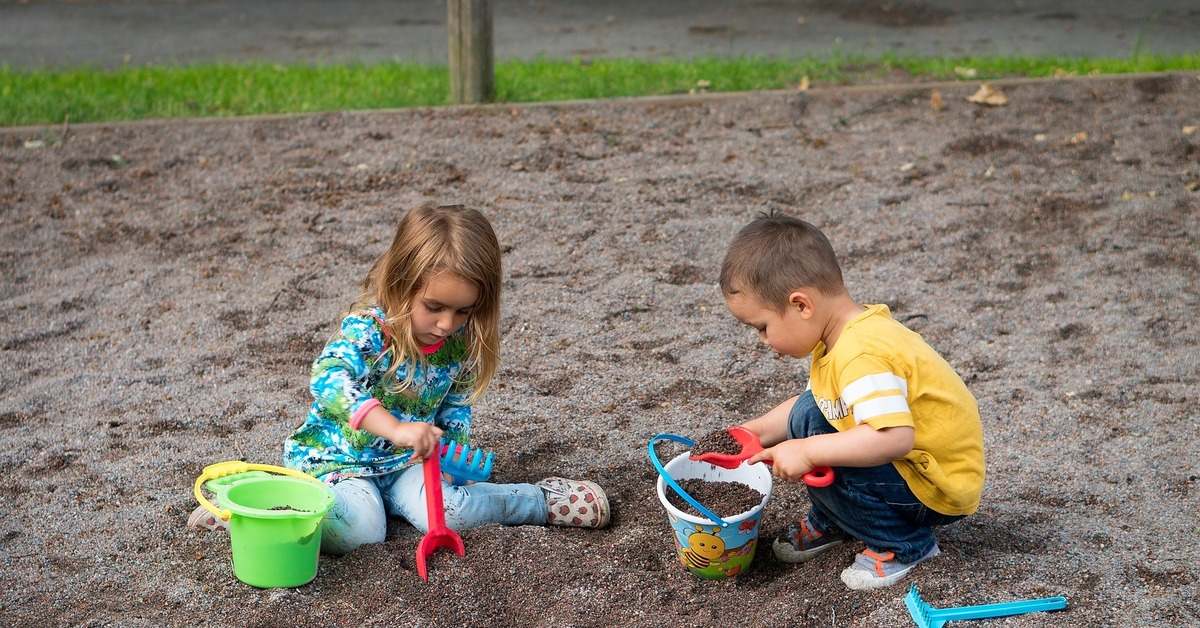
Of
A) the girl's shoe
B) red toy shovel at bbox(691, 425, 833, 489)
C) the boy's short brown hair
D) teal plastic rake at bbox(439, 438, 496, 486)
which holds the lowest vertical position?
the girl's shoe

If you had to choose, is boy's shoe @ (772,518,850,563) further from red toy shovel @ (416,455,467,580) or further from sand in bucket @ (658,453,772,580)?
red toy shovel @ (416,455,467,580)

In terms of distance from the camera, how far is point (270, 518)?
7.41ft

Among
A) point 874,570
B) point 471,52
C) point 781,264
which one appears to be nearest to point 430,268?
point 781,264

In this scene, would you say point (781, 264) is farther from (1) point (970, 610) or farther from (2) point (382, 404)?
(2) point (382, 404)

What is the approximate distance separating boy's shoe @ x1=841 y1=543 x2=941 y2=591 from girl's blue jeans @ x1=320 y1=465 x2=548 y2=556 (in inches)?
29.0

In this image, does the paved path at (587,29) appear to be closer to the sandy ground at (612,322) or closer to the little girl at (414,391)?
the sandy ground at (612,322)

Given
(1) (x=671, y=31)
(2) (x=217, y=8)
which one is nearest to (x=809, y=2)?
(1) (x=671, y=31)

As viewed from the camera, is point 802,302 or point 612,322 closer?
point 802,302

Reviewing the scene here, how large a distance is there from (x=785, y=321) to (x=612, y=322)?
57.7 inches

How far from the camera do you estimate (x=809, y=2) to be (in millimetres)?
9578

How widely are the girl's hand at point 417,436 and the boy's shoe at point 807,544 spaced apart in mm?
826

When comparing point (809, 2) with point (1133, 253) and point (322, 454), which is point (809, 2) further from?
point (322, 454)

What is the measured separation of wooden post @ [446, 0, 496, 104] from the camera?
548 centimetres

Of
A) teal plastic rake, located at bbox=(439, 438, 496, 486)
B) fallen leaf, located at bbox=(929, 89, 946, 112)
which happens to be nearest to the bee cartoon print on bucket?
teal plastic rake, located at bbox=(439, 438, 496, 486)
